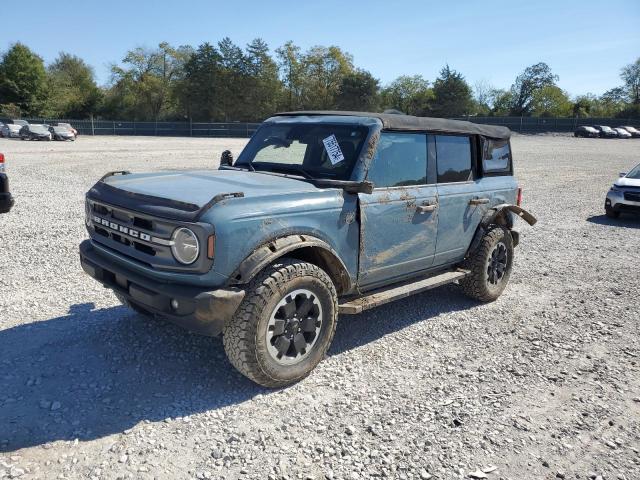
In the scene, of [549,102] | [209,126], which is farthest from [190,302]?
[549,102]

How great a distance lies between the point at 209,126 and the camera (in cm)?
6675

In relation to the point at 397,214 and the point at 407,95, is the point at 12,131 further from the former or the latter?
the point at 407,95

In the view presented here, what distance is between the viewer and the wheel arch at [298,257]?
3340 millimetres

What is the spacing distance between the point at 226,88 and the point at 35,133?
129 feet

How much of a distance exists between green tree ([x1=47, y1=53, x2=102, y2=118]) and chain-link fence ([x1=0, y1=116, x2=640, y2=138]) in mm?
Result: 10952

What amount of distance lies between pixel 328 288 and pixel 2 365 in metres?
2.59

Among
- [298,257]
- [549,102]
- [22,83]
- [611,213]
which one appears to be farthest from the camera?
[549,102]

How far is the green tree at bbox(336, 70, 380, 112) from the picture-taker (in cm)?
7656

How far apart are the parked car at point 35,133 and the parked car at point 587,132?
59.9m

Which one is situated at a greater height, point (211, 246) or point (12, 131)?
point (12, 131)

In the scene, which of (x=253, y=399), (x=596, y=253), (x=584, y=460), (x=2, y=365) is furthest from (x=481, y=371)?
(x=596, y=253)

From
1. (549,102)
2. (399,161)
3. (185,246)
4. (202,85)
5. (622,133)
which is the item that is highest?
(202,85)

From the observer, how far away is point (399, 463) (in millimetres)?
2953

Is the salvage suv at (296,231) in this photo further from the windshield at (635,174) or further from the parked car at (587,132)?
the parked car at (587,132)
